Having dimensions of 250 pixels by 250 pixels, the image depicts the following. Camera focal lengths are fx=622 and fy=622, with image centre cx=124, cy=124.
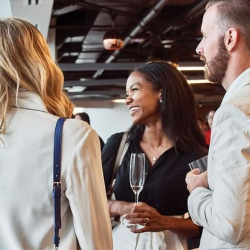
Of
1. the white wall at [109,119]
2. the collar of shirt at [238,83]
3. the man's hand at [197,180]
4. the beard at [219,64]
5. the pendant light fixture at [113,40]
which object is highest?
the beard at [219,64]

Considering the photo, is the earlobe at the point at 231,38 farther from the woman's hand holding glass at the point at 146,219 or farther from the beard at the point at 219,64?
the woman's hand holding glass at the point at 146,219

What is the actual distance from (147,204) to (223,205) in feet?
3.68

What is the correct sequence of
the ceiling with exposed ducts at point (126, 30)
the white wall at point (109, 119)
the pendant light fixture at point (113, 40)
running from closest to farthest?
the pendant light fixture at point (113, 40) < the ceiling with exposed ducts at point (126, 30) < the white wall at point (109, 119)

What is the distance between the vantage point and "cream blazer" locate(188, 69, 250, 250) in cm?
178

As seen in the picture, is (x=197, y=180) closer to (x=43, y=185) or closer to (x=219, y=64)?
(x=219, y=64)

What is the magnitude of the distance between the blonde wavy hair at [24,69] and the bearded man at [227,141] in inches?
19.8

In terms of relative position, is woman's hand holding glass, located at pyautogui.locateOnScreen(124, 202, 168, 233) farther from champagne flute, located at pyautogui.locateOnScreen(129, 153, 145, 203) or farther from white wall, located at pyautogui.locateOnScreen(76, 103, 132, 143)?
white wall, located at pyautogui.locateOnScreen(76, 103, 132, 143)

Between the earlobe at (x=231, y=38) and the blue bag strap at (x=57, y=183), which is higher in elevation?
the earlobe at (x=231, y=38)

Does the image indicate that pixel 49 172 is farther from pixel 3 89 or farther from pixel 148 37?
pixel 148 37

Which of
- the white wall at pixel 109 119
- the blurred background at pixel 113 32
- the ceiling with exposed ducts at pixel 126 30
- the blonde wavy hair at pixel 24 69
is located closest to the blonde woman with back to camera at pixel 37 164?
the blonde wavy hair at pixel 24 69

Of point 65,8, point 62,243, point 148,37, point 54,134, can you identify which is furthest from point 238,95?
point 148,37

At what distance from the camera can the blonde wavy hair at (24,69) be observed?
191 centimetres

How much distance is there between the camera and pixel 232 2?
2.11m

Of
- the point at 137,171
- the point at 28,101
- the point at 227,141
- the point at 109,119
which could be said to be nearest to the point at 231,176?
the point at 227,141
